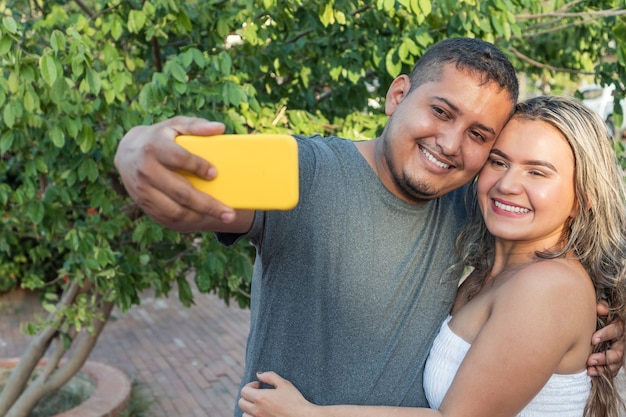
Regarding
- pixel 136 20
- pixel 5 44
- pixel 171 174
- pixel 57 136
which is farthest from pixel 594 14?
pixel 171 174

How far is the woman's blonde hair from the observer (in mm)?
1936

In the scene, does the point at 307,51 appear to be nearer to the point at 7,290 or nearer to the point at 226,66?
the point at 226,66

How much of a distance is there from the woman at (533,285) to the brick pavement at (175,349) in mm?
3611

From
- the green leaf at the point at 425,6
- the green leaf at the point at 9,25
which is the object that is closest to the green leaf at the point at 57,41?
the green leaf at the point at 9,25

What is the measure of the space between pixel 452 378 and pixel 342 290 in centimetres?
37

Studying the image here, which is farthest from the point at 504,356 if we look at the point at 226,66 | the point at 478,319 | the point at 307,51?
the point at 307,51

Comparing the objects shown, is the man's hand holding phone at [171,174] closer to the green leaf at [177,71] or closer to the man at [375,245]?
the man at [375,245]

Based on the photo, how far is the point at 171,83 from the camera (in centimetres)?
309

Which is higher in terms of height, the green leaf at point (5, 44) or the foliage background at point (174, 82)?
the green leaf at point (5, 44)

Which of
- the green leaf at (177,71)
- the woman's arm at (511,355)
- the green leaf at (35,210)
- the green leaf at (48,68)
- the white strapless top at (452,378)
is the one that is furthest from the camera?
the green leaf at (35,210)

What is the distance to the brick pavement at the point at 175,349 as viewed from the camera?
5.69 meters

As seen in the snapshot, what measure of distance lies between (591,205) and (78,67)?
76.9 inches

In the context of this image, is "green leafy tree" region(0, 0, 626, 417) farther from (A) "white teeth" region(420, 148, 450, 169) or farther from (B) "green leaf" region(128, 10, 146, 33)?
(A) "white teeth" region(420, 148, 450, 169)

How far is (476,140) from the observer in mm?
1961
